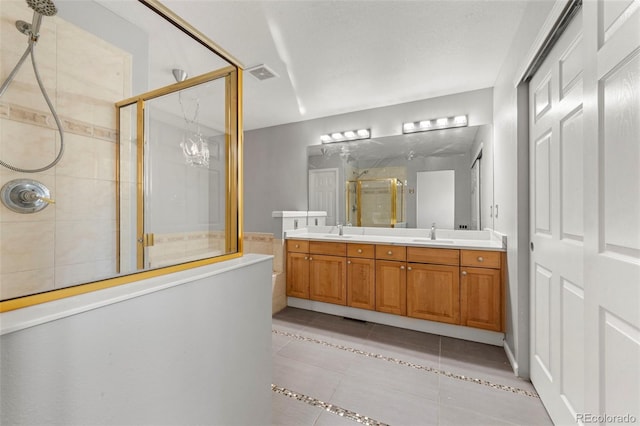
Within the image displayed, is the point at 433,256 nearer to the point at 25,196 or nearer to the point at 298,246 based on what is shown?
the point at 298,246

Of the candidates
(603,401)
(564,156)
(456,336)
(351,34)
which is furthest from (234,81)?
(456,336)

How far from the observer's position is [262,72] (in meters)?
2.38

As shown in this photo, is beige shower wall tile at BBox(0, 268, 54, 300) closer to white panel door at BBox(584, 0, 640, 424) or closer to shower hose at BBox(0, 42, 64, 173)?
shower hose at BBox(0, 42, 64, 173)

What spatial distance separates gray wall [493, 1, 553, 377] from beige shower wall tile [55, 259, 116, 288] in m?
2.22

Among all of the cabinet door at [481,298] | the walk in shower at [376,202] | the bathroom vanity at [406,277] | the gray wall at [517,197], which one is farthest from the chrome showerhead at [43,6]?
the cabinet door at [481,298]

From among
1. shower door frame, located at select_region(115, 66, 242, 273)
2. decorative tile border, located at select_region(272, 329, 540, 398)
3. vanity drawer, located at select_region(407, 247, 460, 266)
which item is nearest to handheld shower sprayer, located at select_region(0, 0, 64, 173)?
shower door frame, located at select_region(115, 66, 242, 273)

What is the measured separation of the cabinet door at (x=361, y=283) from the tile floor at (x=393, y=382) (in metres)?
0.32

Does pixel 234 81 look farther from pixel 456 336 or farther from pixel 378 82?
pixel 456 336

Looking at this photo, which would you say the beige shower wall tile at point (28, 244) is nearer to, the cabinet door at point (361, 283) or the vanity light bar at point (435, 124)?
the cabinet door at point (361, 283)

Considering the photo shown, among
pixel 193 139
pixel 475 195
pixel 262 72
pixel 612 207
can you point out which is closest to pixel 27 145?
pixel 193 139

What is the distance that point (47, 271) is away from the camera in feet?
2.75

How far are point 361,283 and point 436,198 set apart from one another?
1.28 meters

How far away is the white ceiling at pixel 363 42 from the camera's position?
1.64 metres

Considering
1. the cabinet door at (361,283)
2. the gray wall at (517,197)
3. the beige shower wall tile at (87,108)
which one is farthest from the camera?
the cabinet door at (361,283)
